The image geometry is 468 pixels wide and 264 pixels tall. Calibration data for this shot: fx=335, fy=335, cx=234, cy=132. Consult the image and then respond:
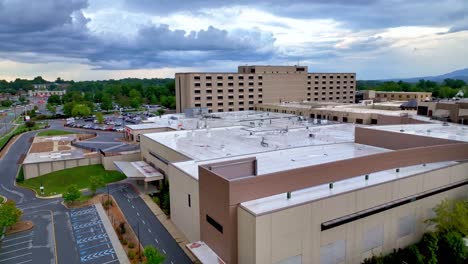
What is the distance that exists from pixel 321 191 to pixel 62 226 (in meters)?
30.3

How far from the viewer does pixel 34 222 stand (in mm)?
40250

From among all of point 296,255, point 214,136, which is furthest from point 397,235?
point 214,136

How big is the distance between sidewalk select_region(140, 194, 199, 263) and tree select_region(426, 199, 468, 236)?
22.5m

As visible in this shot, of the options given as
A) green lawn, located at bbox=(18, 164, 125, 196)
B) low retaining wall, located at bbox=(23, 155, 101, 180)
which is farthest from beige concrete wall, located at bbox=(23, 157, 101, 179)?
green lawn, located at bbox=(18, 164, 125, 196)

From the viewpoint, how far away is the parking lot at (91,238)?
3209cm

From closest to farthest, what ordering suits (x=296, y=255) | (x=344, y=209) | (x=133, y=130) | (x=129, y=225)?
(x=296, y=255), (x=344, y=209), (x=129, y=225), (x=133, y=130)

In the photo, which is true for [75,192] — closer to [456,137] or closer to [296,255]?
[296,255]

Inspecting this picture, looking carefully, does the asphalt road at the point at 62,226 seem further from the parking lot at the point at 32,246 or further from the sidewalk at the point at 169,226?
the sidewalk at the point at 169,226

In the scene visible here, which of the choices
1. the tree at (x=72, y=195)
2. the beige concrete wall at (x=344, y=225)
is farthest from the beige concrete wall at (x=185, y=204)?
the tree at (x=72, y=195)

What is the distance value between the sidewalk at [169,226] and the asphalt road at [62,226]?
437 mm

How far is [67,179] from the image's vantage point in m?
56.8

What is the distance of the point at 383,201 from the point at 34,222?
3886 cm

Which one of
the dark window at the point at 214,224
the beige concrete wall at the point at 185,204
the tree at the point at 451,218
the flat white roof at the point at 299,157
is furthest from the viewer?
the flat white roof at the point at 299,157

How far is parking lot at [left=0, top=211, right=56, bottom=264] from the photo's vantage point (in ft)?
105
